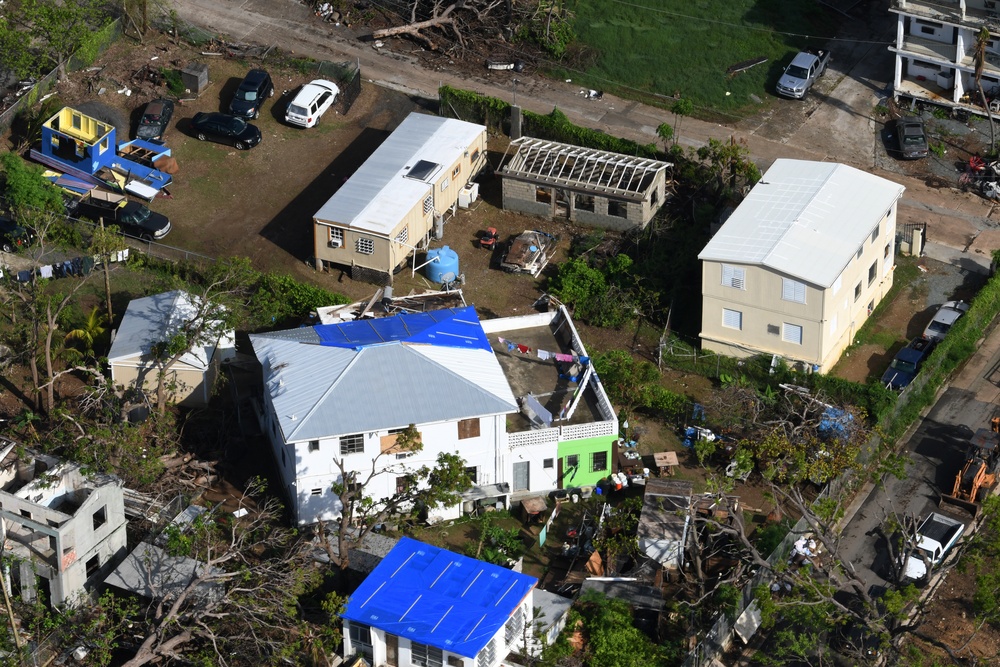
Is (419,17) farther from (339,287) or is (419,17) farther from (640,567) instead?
(640,567)

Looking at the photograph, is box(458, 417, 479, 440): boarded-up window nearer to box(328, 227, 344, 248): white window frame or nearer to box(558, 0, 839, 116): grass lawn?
box(328, 227, 344, 248): white window frame

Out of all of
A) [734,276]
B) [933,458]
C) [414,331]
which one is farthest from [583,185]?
[933,458]

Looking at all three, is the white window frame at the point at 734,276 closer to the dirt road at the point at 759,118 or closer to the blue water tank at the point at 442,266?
the blue water tank at the point at 442,266

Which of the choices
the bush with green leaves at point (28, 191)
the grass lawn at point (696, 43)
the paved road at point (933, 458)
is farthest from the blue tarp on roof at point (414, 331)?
the grass lawn at point (696, 43)

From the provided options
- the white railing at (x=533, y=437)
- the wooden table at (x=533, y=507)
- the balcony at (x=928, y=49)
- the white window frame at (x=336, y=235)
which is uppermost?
the balcony at (x=928, y=49)

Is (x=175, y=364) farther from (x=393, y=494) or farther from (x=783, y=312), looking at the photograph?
(x=783, y=312)

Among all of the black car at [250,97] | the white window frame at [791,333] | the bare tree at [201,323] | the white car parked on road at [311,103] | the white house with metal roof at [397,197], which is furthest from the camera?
the black car at [250,97]
